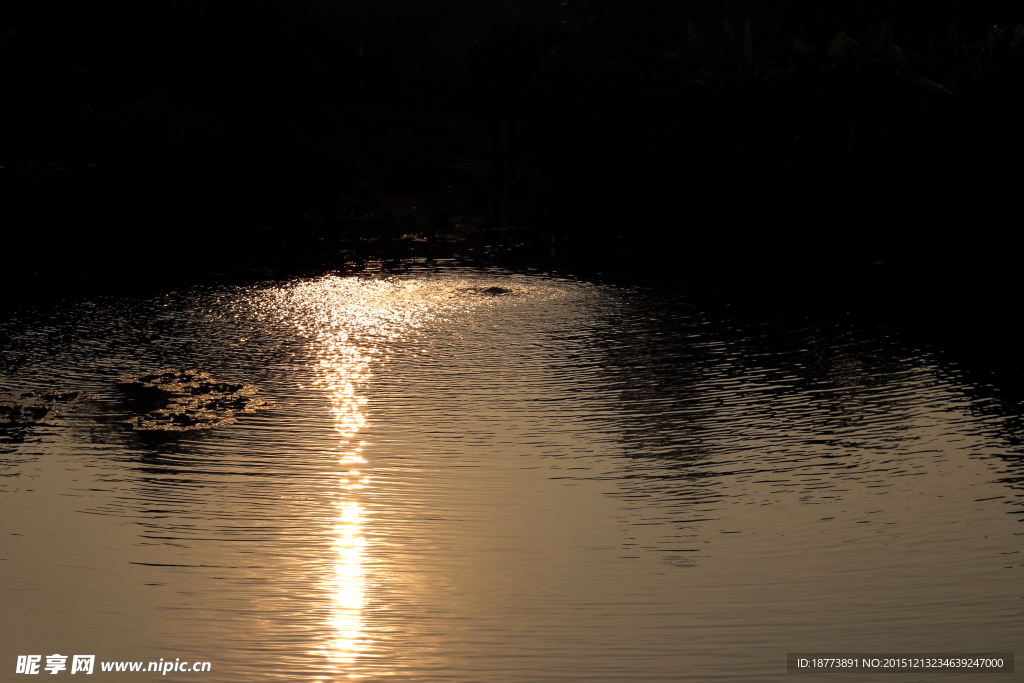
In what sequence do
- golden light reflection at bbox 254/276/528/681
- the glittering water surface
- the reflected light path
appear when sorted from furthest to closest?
golden light reflection at bbox 254/276/528/681 < the reflected light path < the glittering water surface

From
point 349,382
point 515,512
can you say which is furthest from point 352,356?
point 515,512

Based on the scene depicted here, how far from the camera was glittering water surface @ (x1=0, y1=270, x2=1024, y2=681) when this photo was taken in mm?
5281

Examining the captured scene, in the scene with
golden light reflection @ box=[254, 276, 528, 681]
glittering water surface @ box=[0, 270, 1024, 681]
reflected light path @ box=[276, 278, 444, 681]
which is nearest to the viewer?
glittering water surface @ box=[0, 270, 1024, 681]

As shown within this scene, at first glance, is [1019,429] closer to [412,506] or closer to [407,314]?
[412,506]

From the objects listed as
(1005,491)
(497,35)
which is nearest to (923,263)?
(1005,491)

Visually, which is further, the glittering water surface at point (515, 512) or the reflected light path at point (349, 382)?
the reflected light path at point (349, 382)

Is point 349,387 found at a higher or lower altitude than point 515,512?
higher

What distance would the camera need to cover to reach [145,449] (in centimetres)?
821

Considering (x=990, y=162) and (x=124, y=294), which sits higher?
(x=990, y=162)

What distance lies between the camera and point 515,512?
6961 mm

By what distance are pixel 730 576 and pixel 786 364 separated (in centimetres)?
549

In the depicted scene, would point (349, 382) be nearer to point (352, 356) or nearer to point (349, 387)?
point (349, 387)

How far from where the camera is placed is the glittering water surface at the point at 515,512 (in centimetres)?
528

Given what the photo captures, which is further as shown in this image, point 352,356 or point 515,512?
point 352,356
